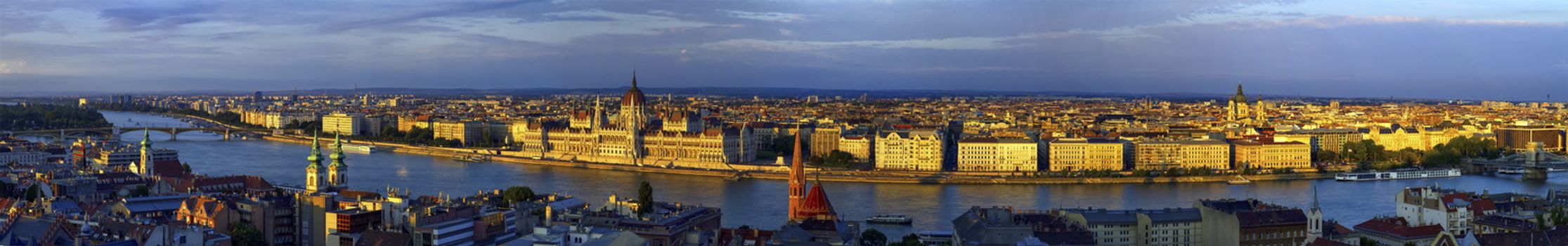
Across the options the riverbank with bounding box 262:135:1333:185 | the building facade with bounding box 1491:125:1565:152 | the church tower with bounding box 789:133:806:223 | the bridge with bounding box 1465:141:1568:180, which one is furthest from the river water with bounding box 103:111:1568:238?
the building facade with bounding box 1491:125:1565:152

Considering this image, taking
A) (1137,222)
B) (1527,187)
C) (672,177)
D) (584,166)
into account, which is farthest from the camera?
(584,166)

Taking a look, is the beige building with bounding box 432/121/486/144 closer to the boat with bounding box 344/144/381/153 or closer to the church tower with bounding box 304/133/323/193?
the boat with bounding box 344/144/381/153

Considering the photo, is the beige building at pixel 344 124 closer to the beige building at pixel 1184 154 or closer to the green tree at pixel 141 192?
the beige building at pixel 1184 154

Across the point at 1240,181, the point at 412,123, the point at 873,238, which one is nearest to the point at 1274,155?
the point at 1240,181

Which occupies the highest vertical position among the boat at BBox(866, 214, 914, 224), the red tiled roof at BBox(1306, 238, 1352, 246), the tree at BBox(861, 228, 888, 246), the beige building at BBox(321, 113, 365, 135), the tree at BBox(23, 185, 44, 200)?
the beige building at BBox(321, 113, 365, 135)

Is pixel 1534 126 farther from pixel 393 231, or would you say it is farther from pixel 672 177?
pixel 393 231

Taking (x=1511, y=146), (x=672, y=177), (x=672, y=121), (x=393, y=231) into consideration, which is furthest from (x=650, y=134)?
(x=393, y=231)

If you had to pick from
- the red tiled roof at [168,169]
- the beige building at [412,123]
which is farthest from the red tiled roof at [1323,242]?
the beige building at [412,123]
